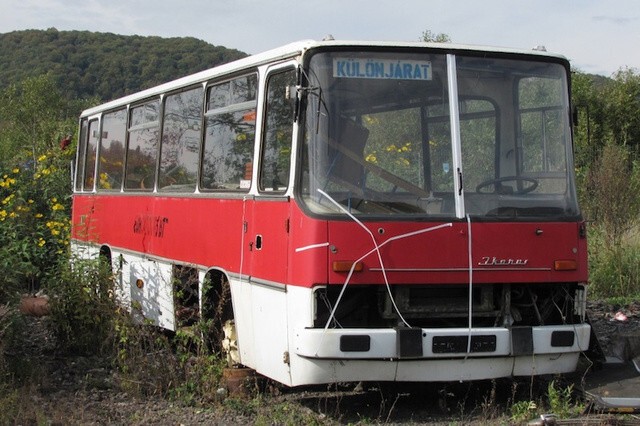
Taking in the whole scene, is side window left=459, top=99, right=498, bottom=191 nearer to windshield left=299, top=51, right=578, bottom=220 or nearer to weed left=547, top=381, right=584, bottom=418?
windshield left=299, top=51, right=578, bottom=220

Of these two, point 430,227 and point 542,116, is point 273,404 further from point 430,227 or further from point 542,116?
point 542,116

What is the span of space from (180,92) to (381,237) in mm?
3858

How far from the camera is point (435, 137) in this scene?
7.83 metres

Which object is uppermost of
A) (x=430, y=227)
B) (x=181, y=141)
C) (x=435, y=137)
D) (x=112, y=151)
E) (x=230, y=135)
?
(x=112, y=151)

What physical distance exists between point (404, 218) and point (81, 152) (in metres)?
8.75

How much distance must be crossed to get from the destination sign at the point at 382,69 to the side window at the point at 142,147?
4.08 meters

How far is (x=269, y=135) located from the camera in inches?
323

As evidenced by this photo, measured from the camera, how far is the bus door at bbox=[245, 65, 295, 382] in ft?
25.2

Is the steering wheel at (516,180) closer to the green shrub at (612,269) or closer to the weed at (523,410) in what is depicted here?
the weed at (523,410)

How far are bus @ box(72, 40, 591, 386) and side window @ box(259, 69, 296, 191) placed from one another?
18 millimetres

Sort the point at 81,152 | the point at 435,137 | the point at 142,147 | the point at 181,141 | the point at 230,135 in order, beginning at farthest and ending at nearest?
the point at 81,152 < the point at 142,147 < the point at 181,141 < the point at 230,135 < the point at 435,137

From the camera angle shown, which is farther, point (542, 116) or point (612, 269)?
point (612, 269)

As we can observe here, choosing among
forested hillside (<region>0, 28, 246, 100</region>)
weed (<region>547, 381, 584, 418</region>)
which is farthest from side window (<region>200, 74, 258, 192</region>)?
forested hillside (<region>0, 28, 246, 100</region>)

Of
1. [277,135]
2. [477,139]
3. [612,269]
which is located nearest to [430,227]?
[477,139]
